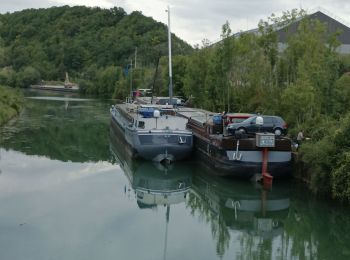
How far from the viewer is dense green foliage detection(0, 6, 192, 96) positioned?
125 metres

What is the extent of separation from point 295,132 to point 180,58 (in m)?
37.5

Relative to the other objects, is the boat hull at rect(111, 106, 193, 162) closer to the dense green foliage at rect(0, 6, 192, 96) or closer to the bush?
the bush

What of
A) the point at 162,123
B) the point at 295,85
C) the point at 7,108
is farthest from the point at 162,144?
the point at 7,108

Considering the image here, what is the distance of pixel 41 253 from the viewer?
1612 centimetres

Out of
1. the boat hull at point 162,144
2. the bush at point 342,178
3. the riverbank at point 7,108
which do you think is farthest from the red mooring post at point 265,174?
the riverbank at point 7,108

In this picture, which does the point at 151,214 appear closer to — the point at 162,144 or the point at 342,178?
the point at 342,178

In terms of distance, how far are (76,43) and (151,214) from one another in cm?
12777

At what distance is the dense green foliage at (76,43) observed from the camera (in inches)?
4936

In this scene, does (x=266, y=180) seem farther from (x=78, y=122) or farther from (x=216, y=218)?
(x=78, y=122)

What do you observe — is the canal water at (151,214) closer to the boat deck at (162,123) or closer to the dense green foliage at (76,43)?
the boat deck at (162,123)

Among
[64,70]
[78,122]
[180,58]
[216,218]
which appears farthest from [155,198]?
[64,70]

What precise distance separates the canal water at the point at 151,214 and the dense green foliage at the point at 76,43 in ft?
259

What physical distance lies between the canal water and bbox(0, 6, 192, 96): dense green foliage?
78.8 meters

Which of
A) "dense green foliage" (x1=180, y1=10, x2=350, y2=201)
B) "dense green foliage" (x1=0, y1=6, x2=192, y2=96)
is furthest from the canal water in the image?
"dense green foliage" (x1=0, y1=6, x2=192, y2=96)
